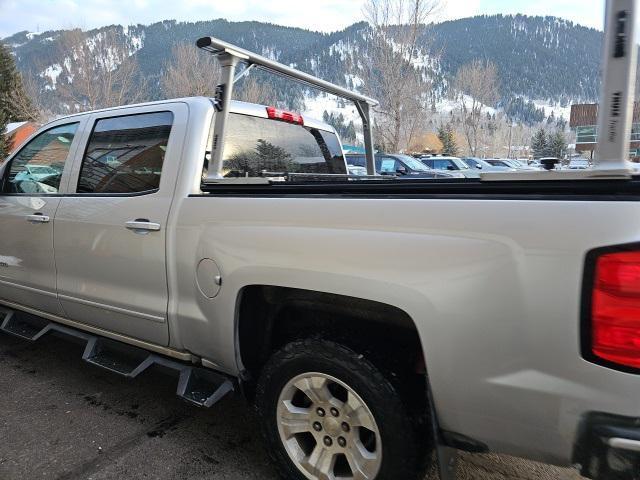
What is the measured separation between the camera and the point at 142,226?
2.81m

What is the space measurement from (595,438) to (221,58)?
2.47m

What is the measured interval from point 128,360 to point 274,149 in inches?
66.1

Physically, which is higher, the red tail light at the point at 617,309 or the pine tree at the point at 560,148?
the pine tree at the point at 560,148

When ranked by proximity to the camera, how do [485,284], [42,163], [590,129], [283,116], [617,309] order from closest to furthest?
[617,309] → [485,284] → [590,129] → [283,116] → [42,163]

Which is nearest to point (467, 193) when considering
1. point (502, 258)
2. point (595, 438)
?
point (502, 258)

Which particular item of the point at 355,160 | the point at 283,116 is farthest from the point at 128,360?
the point at 355,160

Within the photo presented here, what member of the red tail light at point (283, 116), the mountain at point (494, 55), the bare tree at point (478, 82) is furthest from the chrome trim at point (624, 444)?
the bare tree at point (478, 82)

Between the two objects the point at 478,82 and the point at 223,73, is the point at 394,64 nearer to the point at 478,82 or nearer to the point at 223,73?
the point at 478,82

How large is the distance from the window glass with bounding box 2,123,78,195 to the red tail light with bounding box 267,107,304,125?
4.43 feet

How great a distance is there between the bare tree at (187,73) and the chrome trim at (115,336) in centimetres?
2952

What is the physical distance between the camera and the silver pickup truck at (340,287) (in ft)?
5.22

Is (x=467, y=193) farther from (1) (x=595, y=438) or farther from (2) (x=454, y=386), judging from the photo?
(1) (x=595, y=438)

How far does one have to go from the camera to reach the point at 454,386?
6.07 ft

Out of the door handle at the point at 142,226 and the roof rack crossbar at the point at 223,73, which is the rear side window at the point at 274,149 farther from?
the door handle at the point at 142,226
